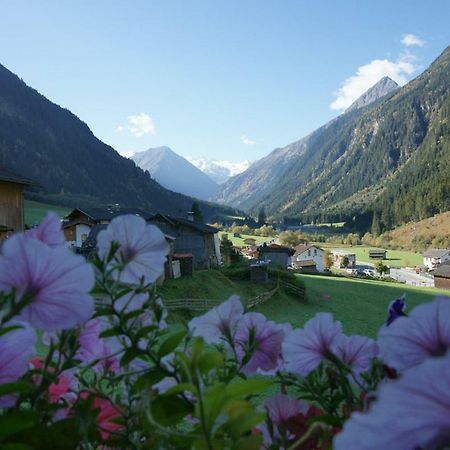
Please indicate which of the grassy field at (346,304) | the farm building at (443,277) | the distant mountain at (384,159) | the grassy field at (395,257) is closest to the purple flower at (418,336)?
the grassy field at (346,304)

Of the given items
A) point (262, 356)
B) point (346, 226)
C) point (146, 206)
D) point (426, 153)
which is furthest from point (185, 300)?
point (426, 153)

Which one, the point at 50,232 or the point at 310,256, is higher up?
the point at 50,232

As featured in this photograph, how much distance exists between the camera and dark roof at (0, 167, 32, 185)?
532 inches

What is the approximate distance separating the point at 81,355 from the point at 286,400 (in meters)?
0.34

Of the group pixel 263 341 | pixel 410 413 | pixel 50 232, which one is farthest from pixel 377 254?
pixel 410 413

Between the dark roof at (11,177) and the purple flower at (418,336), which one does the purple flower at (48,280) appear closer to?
the purple flower at (418,336)

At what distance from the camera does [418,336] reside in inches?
18.4

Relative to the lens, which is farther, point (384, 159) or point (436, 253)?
point (384, 159)

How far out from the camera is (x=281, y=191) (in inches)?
7825

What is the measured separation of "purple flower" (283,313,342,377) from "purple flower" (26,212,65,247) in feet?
1.18

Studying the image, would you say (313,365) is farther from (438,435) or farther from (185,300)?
(185,300)

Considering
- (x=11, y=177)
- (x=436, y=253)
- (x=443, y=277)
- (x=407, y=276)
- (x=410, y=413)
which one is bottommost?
(x=407, y=276)

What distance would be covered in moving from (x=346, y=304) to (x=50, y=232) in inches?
905

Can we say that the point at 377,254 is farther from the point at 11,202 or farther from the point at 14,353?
the point at 14,353
